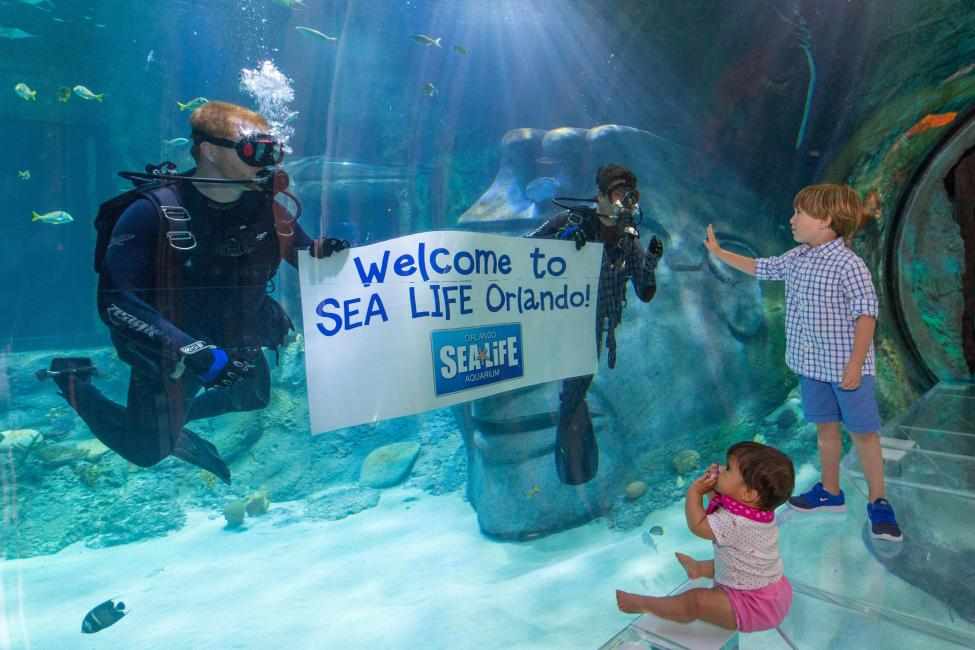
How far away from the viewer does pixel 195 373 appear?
219cm

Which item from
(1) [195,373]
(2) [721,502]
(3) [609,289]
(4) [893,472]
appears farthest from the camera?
(3) [609,289]

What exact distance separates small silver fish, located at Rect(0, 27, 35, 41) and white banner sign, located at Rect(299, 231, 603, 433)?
197cm

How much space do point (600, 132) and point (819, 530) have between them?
3872 mm

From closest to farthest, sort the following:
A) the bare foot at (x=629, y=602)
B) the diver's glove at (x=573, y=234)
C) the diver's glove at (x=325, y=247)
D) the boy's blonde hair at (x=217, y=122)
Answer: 1. the bare foot at (x=629, y=602)
2. the boy's blonde hair at (x=217, y=122)
3. the diver's glove at (x=325, y=247)
4. the diver's glove at (x=573, y=234)

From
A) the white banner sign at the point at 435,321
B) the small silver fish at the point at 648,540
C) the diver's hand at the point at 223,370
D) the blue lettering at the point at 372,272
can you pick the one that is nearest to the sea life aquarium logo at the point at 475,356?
the white banner sign at the point at 435,321

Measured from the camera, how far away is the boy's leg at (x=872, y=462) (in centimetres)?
293

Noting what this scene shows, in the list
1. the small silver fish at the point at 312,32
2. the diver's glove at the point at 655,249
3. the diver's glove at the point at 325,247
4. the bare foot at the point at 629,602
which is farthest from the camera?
the small silver fish at the point at 312,32

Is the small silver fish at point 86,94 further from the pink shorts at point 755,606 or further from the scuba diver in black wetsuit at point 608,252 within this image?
the pink shorts at point 755,606

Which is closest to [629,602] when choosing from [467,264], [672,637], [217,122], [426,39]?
[672,637]

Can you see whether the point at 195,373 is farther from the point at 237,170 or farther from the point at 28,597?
the point at 28,597

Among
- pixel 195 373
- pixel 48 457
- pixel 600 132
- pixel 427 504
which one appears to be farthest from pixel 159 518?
pixel 600 132

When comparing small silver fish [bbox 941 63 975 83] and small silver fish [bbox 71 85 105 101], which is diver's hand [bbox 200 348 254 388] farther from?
small silver fish [bbox 941 63 975 83]

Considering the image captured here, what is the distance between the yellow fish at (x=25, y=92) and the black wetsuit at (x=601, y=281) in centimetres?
303

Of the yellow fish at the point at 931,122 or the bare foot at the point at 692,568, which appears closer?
the bare foot at the point at 692,568
